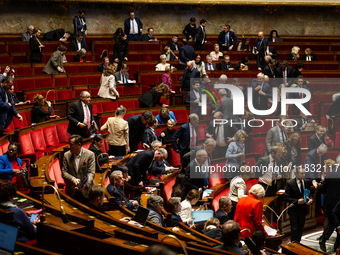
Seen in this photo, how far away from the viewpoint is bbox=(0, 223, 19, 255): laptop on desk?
206 cm

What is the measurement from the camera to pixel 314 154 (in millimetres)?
5297

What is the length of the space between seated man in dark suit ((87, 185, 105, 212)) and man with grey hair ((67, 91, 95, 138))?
2106 millimetres

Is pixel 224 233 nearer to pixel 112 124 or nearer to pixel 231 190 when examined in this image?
pixel 231 190

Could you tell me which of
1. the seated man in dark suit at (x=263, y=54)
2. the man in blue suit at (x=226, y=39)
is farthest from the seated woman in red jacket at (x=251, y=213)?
the man in blue suit at (x=226, y=39)

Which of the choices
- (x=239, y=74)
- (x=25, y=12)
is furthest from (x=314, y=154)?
(x=25, y=12)

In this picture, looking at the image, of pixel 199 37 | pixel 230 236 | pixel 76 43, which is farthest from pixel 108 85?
pixel 230 236

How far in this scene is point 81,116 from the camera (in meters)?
5.09

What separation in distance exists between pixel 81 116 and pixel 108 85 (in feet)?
4.42

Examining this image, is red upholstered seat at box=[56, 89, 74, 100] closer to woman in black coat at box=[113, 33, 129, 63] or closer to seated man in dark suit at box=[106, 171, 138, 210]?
woman in black coat at box=[113, 33, 129, 63]

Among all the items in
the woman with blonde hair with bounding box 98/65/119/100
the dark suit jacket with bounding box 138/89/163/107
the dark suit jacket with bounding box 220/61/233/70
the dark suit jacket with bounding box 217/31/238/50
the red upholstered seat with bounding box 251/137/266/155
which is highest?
the dark suit jacket with bounding box 217/31/238/50

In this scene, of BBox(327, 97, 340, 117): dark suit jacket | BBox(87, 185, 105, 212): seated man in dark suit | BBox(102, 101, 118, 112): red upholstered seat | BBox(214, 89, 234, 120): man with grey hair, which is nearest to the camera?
BBox(87, 185, 105, 212): seated man in dark suit

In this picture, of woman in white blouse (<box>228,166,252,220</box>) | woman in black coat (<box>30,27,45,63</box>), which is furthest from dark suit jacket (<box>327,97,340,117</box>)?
woman in black coat (<box>30,27,45,63</box>)

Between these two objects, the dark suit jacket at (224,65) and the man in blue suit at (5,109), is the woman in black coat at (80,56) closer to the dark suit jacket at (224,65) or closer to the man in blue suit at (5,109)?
the dark suit jacket at (224,65)

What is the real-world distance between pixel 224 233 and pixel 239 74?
17.7 feet
